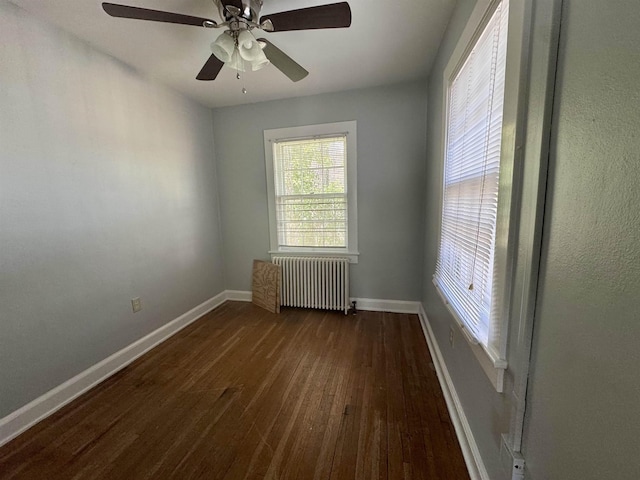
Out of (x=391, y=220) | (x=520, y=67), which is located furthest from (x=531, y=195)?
(x=391, y=220)

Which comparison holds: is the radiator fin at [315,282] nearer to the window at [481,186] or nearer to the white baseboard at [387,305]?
the white baseboard at [387,305]

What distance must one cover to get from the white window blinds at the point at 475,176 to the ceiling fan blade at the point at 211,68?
1.51m

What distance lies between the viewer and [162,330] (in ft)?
8.36

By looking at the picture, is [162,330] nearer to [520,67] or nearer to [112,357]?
[112,357]

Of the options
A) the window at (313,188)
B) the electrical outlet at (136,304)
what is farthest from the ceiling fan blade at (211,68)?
the electrical outlet at (136,304)

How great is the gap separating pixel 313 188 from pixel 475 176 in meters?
1.98

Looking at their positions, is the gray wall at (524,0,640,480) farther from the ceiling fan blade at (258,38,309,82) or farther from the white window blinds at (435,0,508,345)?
the ceiling fan blade at (258,38,309,82)

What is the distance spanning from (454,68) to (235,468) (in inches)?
100

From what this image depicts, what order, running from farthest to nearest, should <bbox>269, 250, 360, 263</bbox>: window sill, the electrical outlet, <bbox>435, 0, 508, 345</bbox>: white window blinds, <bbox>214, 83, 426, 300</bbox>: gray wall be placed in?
<bbox>269, 250, 360, 263</bbox>: window sill → <bbox>214, 83, 426, 300</bbox>: gray wall → the electrical outlet → <bbox>435, 0, 508, 345</bbox>: white window blinds

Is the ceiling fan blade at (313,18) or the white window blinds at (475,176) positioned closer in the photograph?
the white window blinds at (475,176)

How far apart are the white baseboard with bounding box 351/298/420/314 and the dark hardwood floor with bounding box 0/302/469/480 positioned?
556mm

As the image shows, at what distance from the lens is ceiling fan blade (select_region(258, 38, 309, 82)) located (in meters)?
1.58

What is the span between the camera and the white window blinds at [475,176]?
1091 millimetres

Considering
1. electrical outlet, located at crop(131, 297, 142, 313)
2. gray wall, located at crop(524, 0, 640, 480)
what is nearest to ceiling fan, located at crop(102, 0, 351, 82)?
gray wall, located at crop(524, 0, 640, 480)
